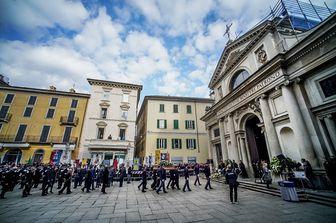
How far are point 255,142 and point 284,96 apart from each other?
220 inches

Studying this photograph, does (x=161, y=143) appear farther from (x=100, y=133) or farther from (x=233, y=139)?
(x=233, y=139)

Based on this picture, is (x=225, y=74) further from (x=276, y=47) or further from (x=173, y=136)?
(x=173, y=136)

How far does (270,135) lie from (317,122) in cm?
261

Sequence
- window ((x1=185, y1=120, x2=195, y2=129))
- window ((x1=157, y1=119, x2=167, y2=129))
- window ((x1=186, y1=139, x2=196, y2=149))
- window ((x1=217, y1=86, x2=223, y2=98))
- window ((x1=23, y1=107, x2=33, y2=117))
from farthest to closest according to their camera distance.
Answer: window ((x1=185, y1=120, x2=195, y2=129)) < window ((x1=157, y1=119, x2=167, y2=129)) < window ((x1=186, y1=139, x2=196, y2=149)) < window ((x1=23, y1=107, x2=33, y2=117)) < window ((x1=217, y1=86, x2=223, y2=98))

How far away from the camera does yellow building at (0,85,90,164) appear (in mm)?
19812

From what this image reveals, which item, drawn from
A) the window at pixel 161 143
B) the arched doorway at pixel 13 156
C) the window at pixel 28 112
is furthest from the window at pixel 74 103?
the window at pixel 161 143

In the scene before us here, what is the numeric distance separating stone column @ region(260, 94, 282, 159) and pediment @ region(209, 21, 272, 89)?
510cm

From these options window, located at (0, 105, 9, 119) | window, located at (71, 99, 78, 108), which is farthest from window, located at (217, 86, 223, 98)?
window, located at (0, 105, 9, 119)

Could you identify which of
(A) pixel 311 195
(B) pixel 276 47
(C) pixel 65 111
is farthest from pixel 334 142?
(C) pixel 65 111

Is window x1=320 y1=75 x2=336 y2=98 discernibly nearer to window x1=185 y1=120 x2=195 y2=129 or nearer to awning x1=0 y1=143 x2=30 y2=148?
window x1=185 y1=120 x2=195 y2=129

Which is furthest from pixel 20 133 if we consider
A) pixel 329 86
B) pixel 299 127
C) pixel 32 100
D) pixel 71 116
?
pixel 329 86

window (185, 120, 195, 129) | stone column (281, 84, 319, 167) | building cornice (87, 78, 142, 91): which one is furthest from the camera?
window (185, 120, 195, 129)

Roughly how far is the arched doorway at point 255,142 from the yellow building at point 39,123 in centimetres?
2166

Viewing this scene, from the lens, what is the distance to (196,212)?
540cm
